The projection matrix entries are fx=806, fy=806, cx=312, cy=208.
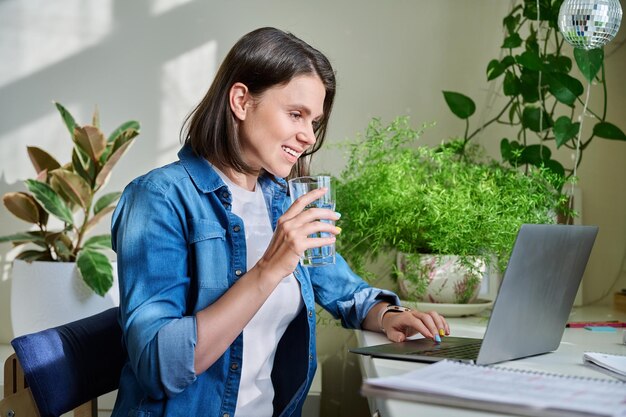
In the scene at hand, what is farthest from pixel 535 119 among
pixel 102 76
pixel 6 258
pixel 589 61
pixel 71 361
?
pixel 6 258

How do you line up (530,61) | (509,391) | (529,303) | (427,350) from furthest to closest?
(530,61) < (427,350) < (529,303) < (509,391)

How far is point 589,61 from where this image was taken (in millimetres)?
1956

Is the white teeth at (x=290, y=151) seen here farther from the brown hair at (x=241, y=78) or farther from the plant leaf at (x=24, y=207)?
the plant leaf at (x=24, y=207)

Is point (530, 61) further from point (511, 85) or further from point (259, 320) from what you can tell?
point (259, 320)

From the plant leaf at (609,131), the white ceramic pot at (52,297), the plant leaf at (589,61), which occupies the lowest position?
the white ceramic pot at (52,297)

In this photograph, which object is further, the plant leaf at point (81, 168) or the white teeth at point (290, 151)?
the plant leaf at point (81, 168)

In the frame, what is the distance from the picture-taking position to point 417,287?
75.9 inches

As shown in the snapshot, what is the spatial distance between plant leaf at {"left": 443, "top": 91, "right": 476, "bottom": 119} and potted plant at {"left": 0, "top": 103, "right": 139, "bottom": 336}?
2.90 ft

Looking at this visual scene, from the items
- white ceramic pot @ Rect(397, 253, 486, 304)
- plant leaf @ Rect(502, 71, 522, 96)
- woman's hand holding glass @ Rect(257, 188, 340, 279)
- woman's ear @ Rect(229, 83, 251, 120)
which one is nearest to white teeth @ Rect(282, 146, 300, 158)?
woman's ear @ Rect(229, 83, 251, 120)

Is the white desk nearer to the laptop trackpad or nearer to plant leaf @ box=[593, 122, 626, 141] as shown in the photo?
the laptop trackpad

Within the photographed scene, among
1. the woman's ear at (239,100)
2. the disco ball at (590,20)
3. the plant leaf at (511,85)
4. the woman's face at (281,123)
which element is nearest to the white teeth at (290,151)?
the woman's face at (281,123)

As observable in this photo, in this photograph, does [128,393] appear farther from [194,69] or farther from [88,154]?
[194,69]

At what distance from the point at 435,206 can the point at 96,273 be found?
3.03 feet

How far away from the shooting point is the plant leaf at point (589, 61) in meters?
1.94
